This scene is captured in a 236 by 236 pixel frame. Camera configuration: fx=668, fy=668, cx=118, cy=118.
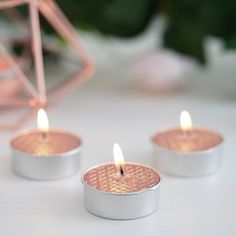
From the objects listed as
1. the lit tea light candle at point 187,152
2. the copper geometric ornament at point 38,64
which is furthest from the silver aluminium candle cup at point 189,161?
the copper geometric ornament at point 38,64

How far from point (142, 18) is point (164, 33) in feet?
0.12

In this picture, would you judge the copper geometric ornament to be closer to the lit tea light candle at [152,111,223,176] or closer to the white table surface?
the white table surface

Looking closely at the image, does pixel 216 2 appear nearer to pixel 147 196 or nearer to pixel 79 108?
pixel 79 108

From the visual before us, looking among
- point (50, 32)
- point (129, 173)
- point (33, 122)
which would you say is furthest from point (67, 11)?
point (129, 173)

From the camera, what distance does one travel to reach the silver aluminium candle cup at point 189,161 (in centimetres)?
62

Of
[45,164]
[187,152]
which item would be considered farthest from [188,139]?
[45,164]

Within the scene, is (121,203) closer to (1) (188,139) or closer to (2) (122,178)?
(2) (122,178)

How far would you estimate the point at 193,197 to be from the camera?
58 cm

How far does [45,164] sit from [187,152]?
0.13 metres

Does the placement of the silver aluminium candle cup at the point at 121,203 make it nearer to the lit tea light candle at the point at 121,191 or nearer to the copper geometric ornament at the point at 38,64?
the lit tea light candle at the point at 121,191

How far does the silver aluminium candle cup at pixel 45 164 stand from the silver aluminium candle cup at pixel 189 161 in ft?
0.27

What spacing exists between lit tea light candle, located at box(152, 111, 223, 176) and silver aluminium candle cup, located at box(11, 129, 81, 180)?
84 mm

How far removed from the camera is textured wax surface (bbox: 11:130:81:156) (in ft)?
2.07

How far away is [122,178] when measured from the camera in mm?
569
